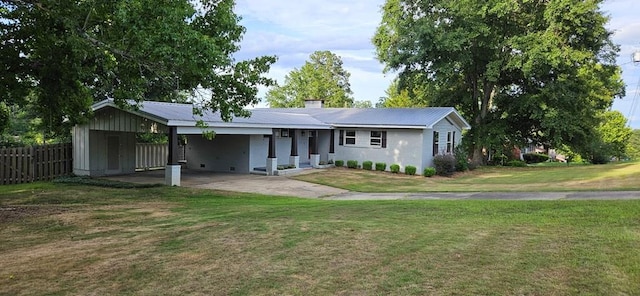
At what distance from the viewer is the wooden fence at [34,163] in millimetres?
17016

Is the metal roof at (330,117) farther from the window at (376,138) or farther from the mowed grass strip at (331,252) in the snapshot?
the mowed grass strip at (331,252)

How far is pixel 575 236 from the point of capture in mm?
6418

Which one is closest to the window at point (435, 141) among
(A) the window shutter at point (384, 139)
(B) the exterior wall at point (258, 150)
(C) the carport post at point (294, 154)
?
(A) the window shutter at point (384, 139)

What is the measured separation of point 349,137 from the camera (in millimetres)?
Answer: 27703

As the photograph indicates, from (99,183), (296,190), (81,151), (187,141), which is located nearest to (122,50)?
(99,183)

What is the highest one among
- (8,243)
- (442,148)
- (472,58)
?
(472,58)

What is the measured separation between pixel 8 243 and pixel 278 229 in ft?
14.2

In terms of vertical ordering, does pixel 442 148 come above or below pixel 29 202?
above

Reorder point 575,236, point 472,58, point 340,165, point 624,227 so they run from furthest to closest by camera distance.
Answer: point 472,58, point 340,165, point 624,227, point 575,236

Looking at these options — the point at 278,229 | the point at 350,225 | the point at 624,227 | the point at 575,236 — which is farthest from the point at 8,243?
the point at 624,227

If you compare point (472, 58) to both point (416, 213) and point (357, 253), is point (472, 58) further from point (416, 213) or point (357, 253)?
point (357, 253)

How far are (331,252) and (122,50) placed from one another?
23.0 feet

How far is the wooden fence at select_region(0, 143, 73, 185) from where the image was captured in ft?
55.8

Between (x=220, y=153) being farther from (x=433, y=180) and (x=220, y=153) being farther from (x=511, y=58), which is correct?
(x=511, y=58)
